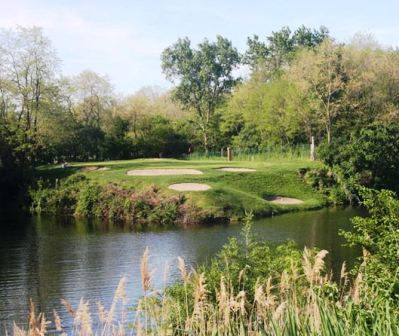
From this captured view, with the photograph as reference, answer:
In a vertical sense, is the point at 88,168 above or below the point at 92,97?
below

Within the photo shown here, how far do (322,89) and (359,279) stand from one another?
54.0 metres

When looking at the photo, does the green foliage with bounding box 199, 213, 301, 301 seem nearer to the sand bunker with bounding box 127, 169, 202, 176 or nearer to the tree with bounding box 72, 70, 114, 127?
the sand bunker with bounding box 127, 169, 202, 176

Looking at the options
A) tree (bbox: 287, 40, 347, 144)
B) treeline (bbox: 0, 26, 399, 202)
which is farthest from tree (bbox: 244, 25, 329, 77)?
tree (bbox: 287, 40, 347, 144)

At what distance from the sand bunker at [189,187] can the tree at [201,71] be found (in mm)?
36293

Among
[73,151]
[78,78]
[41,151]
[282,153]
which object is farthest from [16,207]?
[282,153]

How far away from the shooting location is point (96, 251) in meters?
31.5

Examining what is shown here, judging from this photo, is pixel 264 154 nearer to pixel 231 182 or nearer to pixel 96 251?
pixel 231 182

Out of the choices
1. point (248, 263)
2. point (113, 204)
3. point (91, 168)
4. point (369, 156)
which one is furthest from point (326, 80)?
point (248, 263)

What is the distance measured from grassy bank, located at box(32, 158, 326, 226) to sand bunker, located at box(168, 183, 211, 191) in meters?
0.48

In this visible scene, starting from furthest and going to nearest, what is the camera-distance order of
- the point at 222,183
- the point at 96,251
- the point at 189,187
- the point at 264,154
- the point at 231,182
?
the point at 264,154
the point at 231,182
the point at 222,183
the point at 189,187
the point at 96,251

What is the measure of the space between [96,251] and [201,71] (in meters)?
54.7

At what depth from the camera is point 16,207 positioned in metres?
51.3

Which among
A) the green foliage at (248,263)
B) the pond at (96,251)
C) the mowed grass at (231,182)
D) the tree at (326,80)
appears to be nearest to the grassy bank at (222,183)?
the mowed grass at (231,182)

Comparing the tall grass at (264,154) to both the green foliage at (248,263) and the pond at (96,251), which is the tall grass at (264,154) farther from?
the green foliage at (248,263)
